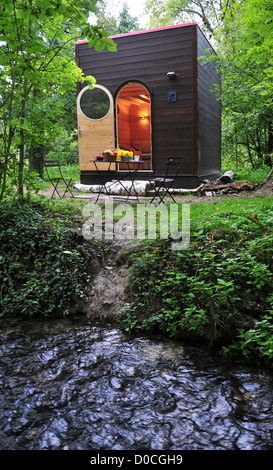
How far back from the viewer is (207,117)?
1068cm

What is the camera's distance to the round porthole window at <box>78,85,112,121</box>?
9820mm

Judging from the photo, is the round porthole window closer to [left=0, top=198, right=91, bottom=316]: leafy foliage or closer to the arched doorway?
the arched doorway

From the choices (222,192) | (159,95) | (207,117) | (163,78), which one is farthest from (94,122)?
(222,192)

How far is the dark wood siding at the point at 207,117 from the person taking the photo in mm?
9398

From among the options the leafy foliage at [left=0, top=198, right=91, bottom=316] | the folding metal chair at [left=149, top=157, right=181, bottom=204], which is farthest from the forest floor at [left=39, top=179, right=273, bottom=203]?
the leafy foliage at [left=0, top=198, right=91, bottom=316]

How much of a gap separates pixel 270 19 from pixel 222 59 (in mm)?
6420

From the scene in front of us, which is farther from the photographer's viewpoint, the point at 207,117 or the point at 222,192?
the point at 207,117

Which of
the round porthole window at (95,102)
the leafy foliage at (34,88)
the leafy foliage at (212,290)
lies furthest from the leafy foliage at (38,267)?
the round porthole window at (95,102)

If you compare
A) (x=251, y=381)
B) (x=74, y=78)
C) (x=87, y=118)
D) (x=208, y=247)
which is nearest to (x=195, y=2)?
(x=87, y=118)

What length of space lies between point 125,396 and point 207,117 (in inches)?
383

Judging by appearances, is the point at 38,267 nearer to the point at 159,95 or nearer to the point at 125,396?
the point at 125,396

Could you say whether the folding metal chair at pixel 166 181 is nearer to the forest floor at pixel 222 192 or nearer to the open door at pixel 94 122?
the forest floor at pixel 222 192
